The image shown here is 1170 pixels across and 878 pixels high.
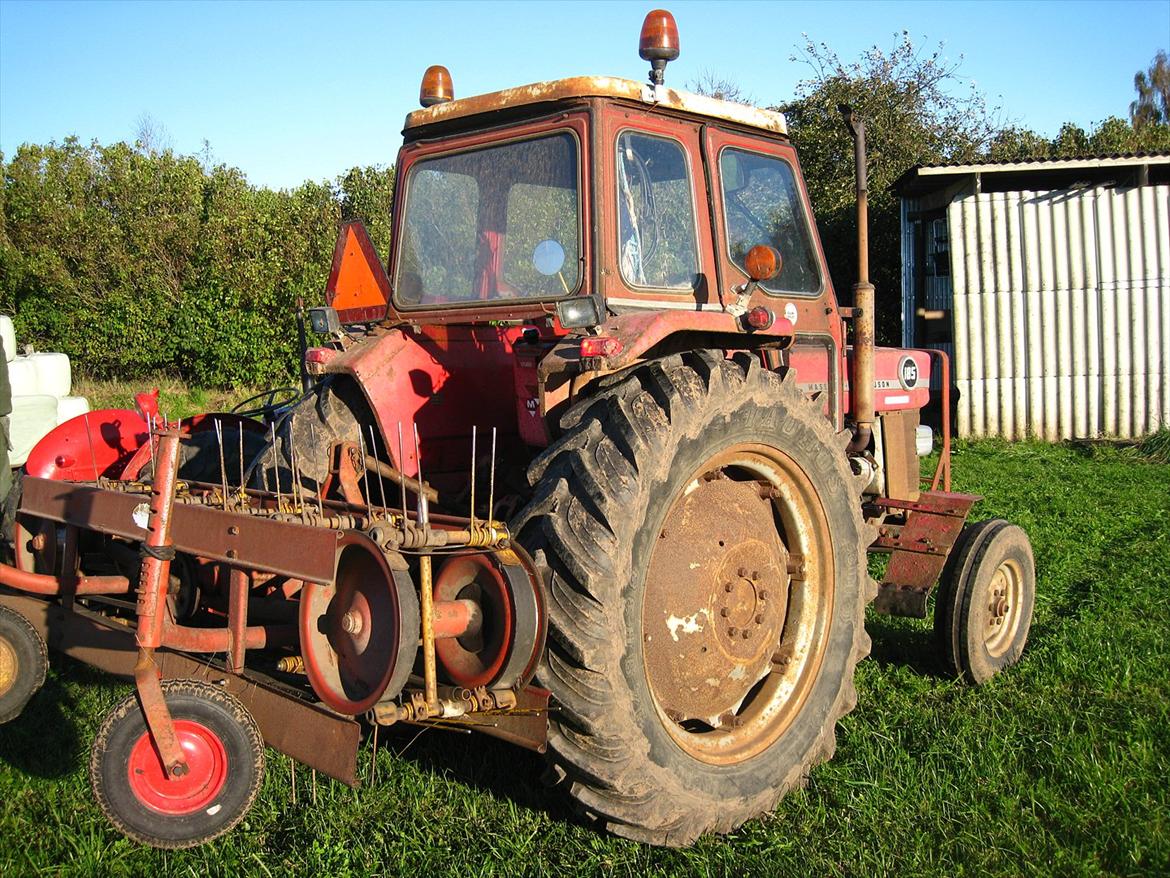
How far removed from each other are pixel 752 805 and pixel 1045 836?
0.94 metres

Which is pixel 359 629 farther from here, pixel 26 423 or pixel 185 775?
pixel 26 423

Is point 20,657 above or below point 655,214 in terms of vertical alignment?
below

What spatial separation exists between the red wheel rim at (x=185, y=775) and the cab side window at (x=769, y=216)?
8.68 feet

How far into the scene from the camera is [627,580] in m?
3.01

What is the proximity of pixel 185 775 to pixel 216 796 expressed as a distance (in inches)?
4.1

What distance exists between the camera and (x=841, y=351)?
487 centimetres

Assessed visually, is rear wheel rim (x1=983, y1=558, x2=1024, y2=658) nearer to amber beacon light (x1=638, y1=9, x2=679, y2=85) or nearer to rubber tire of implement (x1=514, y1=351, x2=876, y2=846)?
rubber tire of implement (x1=514, y1=351, x2=876, y2=846)

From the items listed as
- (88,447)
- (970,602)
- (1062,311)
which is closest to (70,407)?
(88,447)

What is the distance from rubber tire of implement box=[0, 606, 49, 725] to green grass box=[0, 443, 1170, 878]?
0.57ft

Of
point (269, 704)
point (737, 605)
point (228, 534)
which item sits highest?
point (228, 534)

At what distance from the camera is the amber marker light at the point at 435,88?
4.54 metres

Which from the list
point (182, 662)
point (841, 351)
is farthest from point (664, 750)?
point (841, 351)

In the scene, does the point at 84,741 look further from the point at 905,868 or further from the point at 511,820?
the point at 905,868

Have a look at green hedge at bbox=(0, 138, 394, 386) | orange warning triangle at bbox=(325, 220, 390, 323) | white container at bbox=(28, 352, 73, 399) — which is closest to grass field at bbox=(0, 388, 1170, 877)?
orange warning triangle at bbox=(325, 220, 390, 323)
